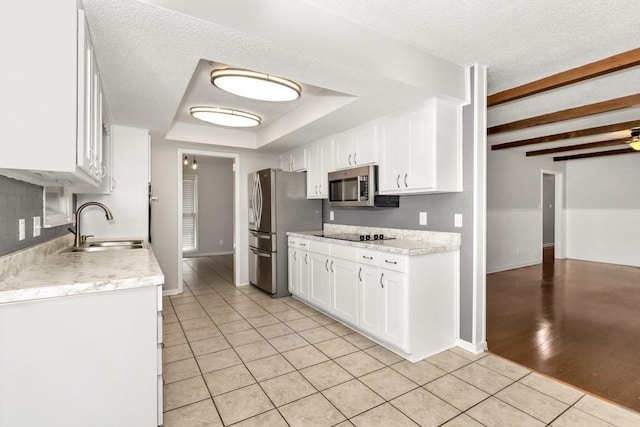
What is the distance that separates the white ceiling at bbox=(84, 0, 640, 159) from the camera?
1658 mm

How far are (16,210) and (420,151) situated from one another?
283 cm

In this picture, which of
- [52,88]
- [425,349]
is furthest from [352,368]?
[52,88]

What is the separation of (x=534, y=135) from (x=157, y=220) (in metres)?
6.13

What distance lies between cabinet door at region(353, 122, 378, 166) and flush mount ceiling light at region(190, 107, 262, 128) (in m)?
1.27

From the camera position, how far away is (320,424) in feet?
5.90

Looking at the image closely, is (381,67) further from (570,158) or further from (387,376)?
(570,158)

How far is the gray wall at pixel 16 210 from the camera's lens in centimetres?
160

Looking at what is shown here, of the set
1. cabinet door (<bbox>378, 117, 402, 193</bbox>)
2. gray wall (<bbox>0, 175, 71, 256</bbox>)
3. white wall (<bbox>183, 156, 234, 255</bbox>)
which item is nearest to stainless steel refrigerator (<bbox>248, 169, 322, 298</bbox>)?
cabinet door (<bbox>378, 117, 402, 193</bbox>)

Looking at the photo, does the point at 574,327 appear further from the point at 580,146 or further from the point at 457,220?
the point at 580,146

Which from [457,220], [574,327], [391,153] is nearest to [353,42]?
[391,153]

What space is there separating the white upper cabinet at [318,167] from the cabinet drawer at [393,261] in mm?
1586

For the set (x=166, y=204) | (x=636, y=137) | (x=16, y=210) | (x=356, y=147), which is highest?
(x=636, y=137)

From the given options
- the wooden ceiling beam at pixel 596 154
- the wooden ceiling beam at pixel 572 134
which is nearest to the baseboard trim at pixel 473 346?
the wooden ceiling beam at pixel 572 134

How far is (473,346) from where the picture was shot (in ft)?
8.78
